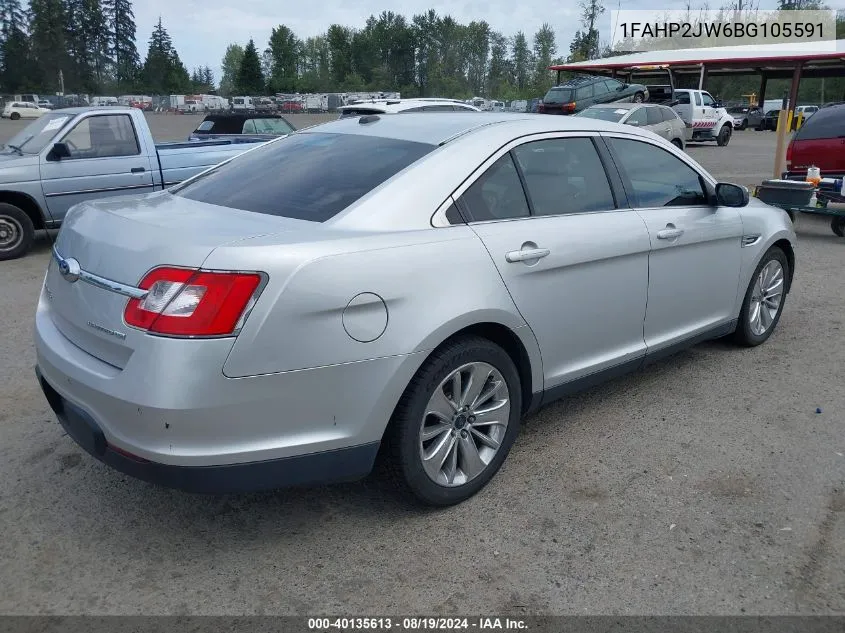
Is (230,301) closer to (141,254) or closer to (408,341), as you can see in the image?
(141,254)

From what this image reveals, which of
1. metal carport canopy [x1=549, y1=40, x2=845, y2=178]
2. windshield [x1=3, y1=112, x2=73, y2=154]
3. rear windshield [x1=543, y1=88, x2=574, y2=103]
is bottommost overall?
windshield [x1=3, y1=112, x2=73, y2=154]

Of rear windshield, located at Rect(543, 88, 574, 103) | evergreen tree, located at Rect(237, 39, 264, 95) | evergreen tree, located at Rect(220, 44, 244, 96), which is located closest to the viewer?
rear windshield, located at Rect(543, 88, 574, 103)

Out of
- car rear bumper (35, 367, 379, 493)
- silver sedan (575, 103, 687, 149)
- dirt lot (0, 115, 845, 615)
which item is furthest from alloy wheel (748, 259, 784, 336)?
silver sedan (575, 103, 687, 149)

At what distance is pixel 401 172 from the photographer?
3.18 m

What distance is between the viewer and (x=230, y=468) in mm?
2600

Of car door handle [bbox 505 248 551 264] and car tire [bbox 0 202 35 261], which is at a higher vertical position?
car door handle [bbox 505 248 551 264]

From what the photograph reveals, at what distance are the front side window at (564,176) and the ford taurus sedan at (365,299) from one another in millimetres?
12

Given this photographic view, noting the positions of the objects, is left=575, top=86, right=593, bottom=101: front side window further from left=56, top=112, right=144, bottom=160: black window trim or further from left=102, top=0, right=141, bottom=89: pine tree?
left=102, top=0, right=141, bottom=89: pine tree

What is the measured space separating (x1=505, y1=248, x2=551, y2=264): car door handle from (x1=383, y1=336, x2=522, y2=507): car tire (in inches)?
15.1

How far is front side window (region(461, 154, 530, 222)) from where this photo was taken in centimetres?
328

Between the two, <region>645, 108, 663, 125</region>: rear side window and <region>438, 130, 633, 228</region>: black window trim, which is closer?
<region>438, 130, 633, 228</region>: black window trim

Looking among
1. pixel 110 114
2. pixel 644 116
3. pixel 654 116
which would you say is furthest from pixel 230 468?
pixel 654 116

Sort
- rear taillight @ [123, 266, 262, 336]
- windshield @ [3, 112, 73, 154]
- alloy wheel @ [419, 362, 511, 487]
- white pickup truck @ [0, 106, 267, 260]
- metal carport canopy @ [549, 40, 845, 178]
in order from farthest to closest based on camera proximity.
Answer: metal carport canopy @ [549, 40, 845, 178]
windshield @ [3, 112, 73, 154]
white pickup truck @ [0, 106, 267, 260]
alloy wheel @ [419, 362, 511, 487]
rear taillight @ [123, 266, 262, 336]

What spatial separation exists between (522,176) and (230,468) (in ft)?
6.22
